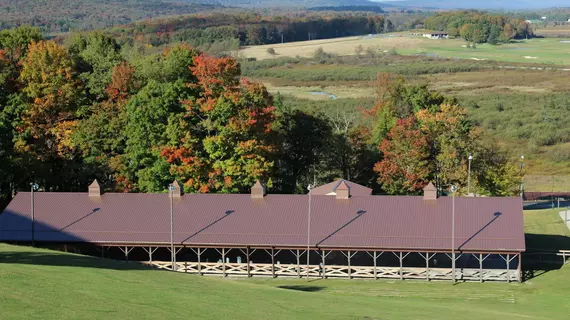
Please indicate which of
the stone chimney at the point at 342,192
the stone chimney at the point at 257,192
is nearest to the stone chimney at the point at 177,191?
the stone chimney at the point at 257,192

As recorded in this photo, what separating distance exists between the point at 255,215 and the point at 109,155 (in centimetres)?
1752

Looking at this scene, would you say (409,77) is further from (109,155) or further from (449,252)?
(449,252)

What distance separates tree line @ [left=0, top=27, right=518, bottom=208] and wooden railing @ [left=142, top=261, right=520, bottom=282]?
1066 cm

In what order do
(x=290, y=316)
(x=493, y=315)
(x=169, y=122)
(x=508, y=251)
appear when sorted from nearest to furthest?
(x=290, y=316) < (x=493, y=315) < (x=508, y=251) < (x=169, y=122)

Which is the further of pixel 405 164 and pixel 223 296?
pixel 405 164

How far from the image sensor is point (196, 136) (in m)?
58.1

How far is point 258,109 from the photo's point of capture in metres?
59.2

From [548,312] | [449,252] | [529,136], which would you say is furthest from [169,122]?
[529,136]

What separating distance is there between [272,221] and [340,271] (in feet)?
14.6

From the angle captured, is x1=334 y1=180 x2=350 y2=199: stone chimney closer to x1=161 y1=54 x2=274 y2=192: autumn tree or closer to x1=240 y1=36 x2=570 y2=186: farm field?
x1=161 y1=54 x2=274 y2=192: autumn tree

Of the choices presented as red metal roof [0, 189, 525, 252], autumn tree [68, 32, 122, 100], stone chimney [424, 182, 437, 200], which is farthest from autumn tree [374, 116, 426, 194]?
autumn tree [68, 32, 122, 100]

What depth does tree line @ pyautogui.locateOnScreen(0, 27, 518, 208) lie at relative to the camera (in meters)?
56.4

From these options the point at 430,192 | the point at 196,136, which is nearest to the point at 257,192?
the point at 430,192

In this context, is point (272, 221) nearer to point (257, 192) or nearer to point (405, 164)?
point (257, 192)
